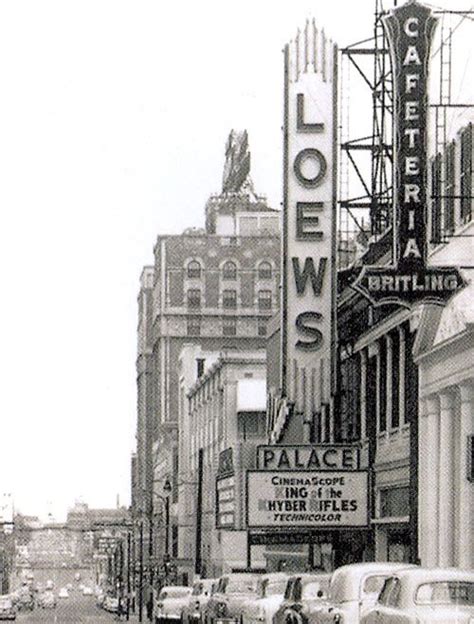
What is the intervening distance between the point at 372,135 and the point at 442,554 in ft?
49.5

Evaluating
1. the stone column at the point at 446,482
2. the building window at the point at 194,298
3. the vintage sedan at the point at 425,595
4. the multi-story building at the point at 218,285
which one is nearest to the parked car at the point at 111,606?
the multi-story building at the point at 218,285

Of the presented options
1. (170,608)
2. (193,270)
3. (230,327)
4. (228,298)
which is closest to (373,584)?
(170,608)

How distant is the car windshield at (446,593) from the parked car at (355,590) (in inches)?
123

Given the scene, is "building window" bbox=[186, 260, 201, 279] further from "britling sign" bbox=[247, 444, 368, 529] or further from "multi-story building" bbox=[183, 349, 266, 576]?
"britling sign" bbox=[247, 444, 368, 529]

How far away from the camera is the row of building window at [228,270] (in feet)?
573

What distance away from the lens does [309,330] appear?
151ft

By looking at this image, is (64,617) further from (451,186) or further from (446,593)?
(446,593)

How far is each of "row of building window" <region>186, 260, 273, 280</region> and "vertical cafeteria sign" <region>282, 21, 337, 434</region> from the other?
420 ft

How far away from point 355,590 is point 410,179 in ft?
46.3

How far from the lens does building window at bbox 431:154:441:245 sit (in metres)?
40.4

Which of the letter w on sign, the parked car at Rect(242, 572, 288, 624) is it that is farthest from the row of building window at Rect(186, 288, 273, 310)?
the parked car at Rect(242, 572, 288, 624)

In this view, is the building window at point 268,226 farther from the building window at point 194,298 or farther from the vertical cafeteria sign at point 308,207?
the vertical cafeteria sign at point 308,207

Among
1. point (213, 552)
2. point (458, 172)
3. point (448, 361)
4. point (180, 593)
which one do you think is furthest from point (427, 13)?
point (213, 552)

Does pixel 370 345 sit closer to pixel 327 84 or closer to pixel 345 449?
pixel 345 449
